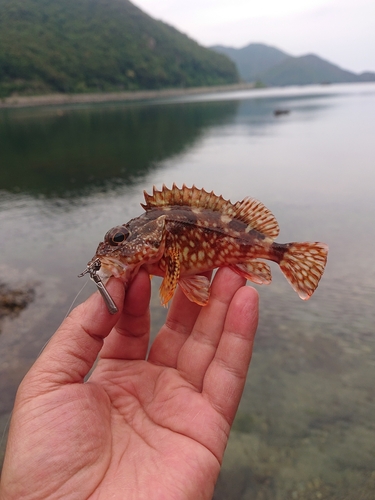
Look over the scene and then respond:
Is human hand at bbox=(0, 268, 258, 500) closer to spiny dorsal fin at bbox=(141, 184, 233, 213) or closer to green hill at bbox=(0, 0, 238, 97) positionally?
spiny dorsal fin at bbox=(141, 184, 233, 213)

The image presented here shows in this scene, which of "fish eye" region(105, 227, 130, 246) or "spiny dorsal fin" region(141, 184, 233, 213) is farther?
"spiny dorsal fin" region(141, 184, 233, 213)

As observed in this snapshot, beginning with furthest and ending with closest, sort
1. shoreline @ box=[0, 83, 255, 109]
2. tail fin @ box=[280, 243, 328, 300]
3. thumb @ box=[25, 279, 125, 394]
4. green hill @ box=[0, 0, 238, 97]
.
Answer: green hill @ box=[0, 0, 238, 97] < shoreline @ box=[0, 83, 255, 109] < tail fin @ box=[280, 243, 328, 300] < thumb @ box=[25, 279, 125, 394]

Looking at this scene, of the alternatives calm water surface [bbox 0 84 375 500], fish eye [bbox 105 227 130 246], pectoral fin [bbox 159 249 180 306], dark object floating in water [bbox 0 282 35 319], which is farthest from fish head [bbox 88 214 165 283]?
dark object floating in water [bbox 0 282 35 319]

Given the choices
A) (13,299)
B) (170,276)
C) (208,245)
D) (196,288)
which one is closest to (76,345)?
(170,276)

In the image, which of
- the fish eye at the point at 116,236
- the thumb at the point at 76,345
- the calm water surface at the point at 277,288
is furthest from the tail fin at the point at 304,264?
the calm water surface at the point at 277,288

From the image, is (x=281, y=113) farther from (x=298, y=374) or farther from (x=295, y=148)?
(x=298, y=374)

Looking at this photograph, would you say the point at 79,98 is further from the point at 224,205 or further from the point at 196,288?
the point at 196,288
